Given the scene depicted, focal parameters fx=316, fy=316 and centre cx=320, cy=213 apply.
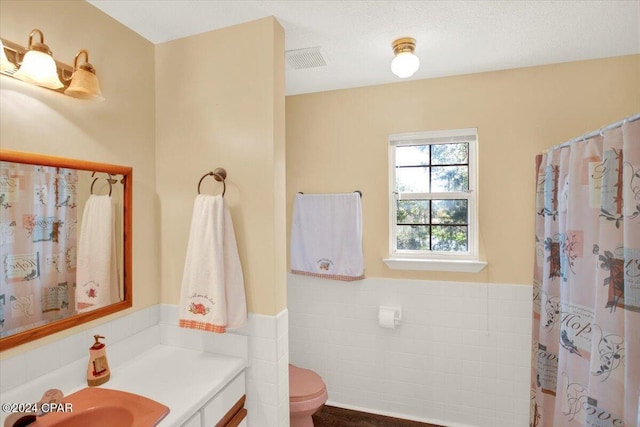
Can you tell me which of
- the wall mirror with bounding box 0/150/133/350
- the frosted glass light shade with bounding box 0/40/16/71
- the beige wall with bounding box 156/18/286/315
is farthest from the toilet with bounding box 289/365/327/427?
the frosted glass light shade with bounding box 0/40/16/71

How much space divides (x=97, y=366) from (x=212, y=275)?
22.3 inches

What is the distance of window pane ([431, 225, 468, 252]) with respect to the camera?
2219 millimetres

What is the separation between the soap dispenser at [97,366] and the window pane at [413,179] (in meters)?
1.95

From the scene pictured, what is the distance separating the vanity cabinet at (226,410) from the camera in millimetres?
1212

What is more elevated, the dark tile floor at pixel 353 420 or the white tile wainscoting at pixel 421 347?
the white tile wainscoting at pixel 421 347

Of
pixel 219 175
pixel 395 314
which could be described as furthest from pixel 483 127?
pixel 219 175

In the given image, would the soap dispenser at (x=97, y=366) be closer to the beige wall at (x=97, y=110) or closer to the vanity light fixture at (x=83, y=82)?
the beige wall at (x=97, y=110)

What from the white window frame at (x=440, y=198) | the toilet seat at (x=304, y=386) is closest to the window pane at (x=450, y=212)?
the white window frame at (x=440, y=198)

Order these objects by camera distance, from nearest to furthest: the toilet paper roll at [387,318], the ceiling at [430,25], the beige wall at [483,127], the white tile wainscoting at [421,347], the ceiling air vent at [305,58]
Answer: the ceiling at [430,25], the ceiling air vent at [305,58], the beige wall at [483,127], the white tile wainscoting at [421,347], the toilet paper roll at [387,318]

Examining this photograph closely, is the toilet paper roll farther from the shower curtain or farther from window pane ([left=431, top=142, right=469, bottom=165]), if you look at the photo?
window pane ([left=431, top=142, right=469, bottom=165])

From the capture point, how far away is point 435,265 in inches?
84.7

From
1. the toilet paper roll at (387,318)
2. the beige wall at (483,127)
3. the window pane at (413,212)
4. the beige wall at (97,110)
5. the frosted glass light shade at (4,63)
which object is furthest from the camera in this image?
the window pane at (413,212)

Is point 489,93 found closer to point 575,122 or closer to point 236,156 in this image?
point 575,122

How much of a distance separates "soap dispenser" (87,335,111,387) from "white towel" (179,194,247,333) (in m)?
0.31
